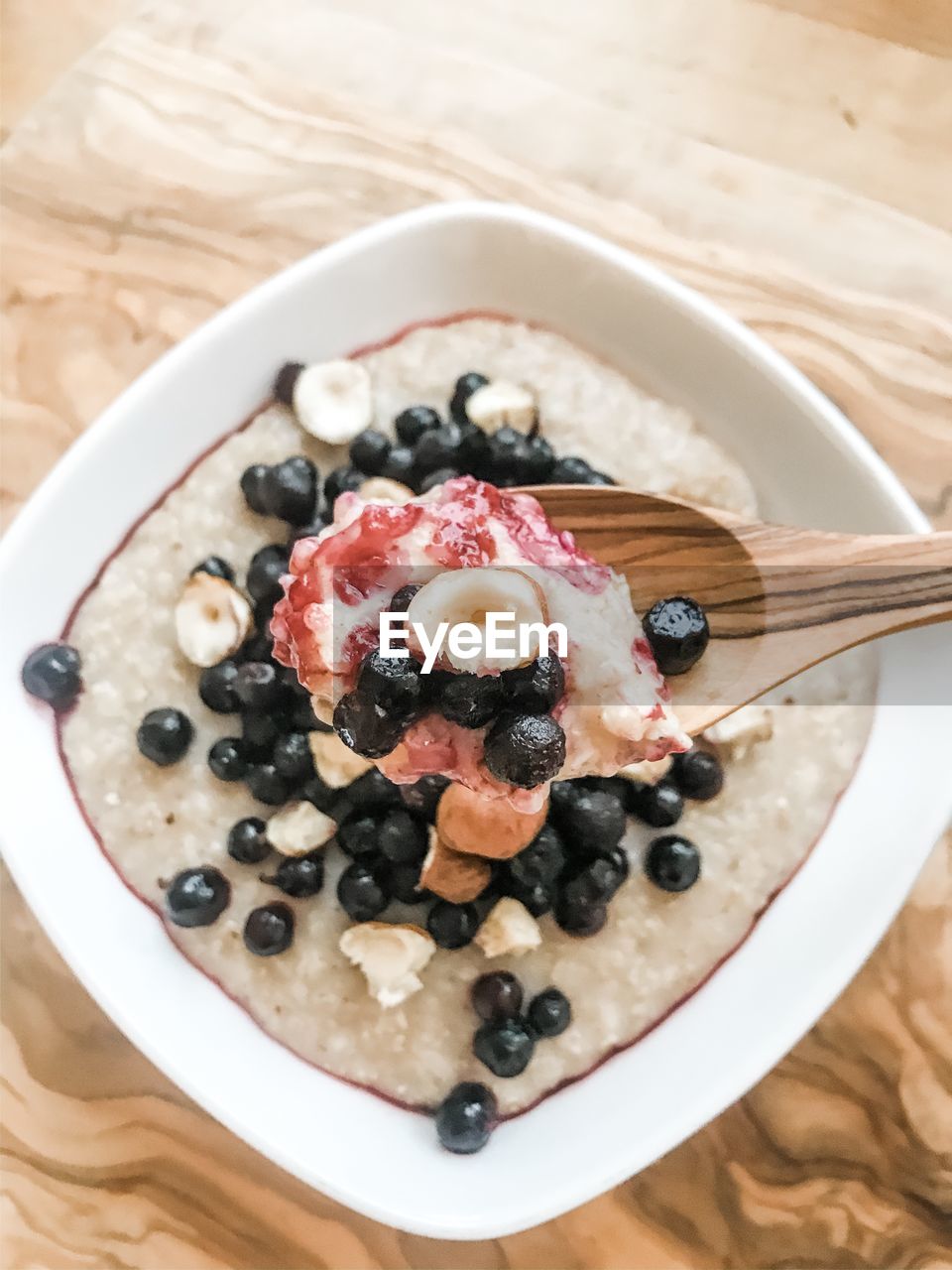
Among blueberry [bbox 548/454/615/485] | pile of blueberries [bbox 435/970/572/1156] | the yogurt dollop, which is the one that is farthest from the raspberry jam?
pile of blueberries [bbox 435/970/572/1156]

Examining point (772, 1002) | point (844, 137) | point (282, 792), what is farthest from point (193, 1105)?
point (844, 137)

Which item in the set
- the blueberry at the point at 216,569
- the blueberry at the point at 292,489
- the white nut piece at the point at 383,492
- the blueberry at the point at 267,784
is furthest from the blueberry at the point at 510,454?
the blueberry at the point at 267,784

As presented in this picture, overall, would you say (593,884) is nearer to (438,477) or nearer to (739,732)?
(739,732)

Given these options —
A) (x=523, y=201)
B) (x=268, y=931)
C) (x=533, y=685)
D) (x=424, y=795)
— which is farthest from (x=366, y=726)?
(x=523, y=201)

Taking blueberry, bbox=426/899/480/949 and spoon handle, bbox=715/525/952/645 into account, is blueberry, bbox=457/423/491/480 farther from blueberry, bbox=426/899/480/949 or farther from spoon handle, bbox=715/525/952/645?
blueberry, bbox=426/899/480/949

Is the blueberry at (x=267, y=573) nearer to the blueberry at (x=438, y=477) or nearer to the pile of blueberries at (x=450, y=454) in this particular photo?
the pile of blueberries at (x=450, y=454)
